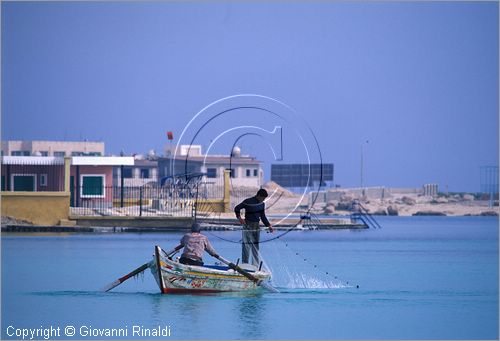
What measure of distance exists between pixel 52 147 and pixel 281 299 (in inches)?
3472

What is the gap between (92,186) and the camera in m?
66.9

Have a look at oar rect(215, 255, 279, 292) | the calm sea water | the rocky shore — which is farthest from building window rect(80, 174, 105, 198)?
the rocky shore

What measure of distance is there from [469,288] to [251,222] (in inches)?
349

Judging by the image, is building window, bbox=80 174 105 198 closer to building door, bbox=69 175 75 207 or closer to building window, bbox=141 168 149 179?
building door, bbox=69 175 75 207

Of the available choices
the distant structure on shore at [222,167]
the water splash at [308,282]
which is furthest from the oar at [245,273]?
the distant structure on shore at [222,167]

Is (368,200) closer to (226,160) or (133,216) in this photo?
(226,160)

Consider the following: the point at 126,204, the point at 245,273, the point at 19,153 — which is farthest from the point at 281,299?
the point at 19,153

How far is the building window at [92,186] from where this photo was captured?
2618 inches

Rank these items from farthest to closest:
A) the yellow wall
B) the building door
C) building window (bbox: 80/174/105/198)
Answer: building window (bbox: 80/174/105/198) → the building door → the yellow wall

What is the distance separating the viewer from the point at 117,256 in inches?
1796

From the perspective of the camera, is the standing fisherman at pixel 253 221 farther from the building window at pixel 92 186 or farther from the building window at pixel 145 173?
the building window at pixel 145 173

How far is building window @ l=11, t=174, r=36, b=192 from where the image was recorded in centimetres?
6506

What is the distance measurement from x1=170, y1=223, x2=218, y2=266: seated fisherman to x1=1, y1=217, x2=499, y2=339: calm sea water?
0.93 m

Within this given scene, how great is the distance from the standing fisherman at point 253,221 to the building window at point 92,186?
3734 centimetres
